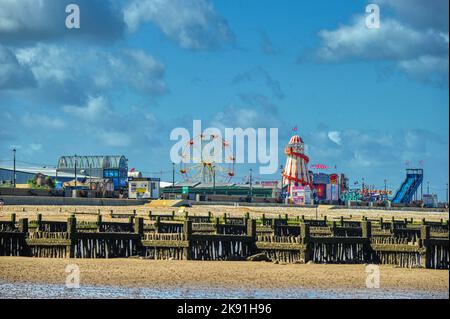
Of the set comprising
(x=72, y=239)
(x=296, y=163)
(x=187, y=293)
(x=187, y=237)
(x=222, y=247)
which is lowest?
(x=187, y=293)

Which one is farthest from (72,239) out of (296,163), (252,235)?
(296,163)

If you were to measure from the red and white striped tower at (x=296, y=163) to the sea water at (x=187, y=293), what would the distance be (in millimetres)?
157981

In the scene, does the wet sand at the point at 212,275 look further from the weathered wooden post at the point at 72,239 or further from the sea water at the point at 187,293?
the weathered wooden post at the point at 72,239

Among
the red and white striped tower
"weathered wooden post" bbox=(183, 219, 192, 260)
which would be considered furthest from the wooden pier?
the red and white striped tower

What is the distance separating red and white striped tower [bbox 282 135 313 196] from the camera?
19138cm

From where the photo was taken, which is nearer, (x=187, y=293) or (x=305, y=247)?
(x=187, y=293)

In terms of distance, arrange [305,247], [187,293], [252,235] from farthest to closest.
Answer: [252,235] → [305,247] → [187,293]

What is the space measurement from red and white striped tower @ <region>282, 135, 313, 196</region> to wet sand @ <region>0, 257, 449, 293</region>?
150006 millimetres

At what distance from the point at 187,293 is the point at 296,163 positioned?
16121cm

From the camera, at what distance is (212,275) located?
3641cm

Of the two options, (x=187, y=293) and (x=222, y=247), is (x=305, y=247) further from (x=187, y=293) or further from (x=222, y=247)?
(x=187, y=293)

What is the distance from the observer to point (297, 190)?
164 m

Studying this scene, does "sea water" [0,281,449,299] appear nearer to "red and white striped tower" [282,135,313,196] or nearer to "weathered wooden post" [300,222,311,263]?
"weathered wooden post" [300,222,311,263]

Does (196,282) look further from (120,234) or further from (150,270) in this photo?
(120,234)
